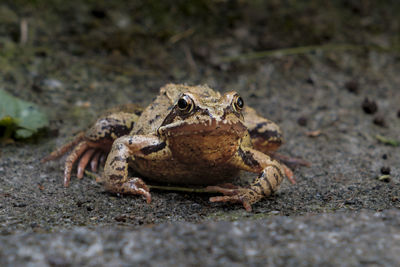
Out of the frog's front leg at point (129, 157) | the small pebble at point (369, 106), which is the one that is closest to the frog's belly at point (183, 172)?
the frog's front leg at point (129, 157)

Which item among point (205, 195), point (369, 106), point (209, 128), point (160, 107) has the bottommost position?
point (205, 195)

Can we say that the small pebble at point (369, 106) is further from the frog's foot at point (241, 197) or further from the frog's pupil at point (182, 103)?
the frog's pupil at point (182, 103)

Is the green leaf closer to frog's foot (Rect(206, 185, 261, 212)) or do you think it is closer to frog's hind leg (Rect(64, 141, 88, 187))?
frog's hind leg (Rect(64, 141, 88, 187))

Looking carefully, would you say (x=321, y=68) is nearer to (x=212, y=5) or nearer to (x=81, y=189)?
(x=212, y=5)

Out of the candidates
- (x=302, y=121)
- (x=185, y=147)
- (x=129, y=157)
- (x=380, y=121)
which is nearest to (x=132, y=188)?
(x=129, y=157)

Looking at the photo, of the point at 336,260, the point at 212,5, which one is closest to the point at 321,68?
the point at 212,5

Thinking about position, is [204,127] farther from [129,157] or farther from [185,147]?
[129,157]

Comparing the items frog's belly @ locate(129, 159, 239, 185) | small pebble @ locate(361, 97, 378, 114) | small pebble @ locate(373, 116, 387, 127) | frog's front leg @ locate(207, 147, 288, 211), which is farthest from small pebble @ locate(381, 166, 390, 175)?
small pebble @ locate(361, 97, 378, 114)
